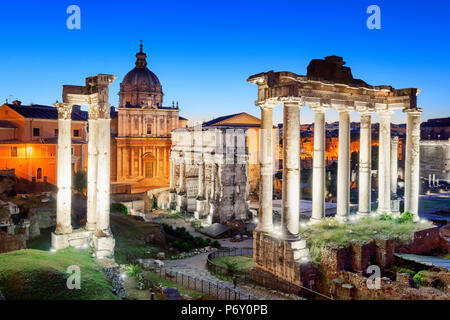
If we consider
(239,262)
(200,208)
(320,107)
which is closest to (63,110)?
(239,262)

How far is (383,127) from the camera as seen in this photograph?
21203 millimetres

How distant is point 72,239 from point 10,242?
7.90ft

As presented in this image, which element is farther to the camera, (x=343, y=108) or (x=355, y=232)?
(x=343, y=108)

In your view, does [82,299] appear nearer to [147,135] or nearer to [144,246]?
[144,246]

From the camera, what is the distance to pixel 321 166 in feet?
63.3

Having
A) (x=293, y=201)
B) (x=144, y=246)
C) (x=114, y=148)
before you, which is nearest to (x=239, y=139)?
(x=144, y=246)

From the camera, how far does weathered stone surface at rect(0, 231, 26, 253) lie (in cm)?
1633

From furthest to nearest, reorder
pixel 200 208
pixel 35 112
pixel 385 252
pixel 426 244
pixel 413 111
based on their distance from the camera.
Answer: pixel 35 112 < pixel 200 208 < pixel 413 111 < pixel 426 244 < pixel 385 252

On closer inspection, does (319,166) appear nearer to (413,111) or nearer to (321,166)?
(321,166)

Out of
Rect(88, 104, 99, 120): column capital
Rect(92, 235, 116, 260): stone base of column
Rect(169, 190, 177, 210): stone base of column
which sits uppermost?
Rect(88, 104, 99, 120): column capital

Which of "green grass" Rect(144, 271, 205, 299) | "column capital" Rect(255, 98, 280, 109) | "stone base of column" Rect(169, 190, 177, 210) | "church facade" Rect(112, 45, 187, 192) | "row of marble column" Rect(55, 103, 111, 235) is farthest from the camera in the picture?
"church facade" Rect(112, 45, 187, 192)

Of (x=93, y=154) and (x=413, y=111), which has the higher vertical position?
(x=413, y=111)

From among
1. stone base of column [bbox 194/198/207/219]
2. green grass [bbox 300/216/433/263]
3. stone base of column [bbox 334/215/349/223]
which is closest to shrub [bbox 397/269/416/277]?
green grass [bbox 300/216/433/263]

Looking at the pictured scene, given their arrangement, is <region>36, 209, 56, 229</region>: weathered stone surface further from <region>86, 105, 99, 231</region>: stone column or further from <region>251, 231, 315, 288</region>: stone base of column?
<region>251, 231, 315, 288</region>: stone base of column
